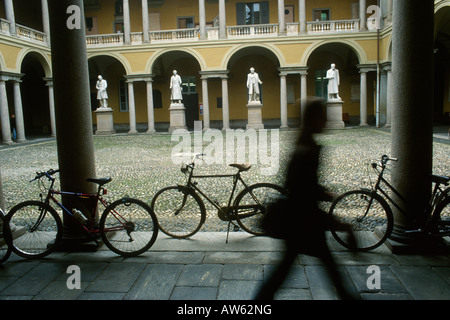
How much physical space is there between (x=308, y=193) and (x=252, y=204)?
3.76 ft

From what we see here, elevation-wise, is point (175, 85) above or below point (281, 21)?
below

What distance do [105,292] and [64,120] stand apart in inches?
67.7

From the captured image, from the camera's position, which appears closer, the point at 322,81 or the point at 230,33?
the point at 230,33

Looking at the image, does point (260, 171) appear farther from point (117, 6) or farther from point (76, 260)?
point (117, 6)

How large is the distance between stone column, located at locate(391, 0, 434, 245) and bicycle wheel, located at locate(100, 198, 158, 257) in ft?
7.49

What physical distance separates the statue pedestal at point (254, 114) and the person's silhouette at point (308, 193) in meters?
17.6

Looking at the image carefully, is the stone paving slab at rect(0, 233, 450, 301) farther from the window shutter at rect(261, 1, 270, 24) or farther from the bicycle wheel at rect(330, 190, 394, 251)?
the window shutter at rect(261, 1, 270, 24)

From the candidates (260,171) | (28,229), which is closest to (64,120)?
(28,229)

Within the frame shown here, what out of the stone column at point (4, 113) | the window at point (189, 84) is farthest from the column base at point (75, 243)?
the window at point (189, 84)

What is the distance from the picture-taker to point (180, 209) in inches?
155

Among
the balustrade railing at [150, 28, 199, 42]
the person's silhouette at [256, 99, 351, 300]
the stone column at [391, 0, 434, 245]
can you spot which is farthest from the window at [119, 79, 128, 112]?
the person's silhouette at [256, 99, 351, 300]

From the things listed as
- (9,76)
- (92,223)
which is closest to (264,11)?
(9,76)

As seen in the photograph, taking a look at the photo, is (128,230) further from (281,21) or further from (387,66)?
(281,21)

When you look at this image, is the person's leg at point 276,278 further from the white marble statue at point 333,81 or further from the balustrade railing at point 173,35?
the balustrade railing at point 173,35
